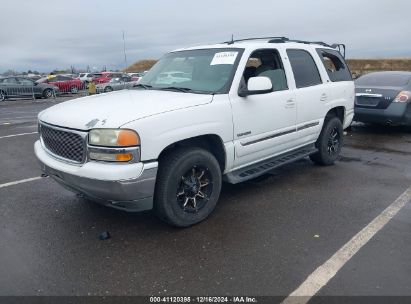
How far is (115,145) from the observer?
3.28 m

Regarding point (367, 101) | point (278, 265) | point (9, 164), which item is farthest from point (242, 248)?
point (367, 101)

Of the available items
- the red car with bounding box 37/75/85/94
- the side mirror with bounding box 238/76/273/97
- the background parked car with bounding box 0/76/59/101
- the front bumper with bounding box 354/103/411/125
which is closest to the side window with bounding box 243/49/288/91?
the side mirror with bounding box 238/76/273/97

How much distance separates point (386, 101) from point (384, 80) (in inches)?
39.8

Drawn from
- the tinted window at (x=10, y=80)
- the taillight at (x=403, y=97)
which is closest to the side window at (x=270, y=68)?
the taillight at (x=403, y=97)

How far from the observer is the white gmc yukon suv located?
11.0ft

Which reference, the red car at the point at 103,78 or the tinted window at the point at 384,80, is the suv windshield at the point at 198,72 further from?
the red car at the point at 103,78

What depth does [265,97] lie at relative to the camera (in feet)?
15.0

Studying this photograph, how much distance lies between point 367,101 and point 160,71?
584cm

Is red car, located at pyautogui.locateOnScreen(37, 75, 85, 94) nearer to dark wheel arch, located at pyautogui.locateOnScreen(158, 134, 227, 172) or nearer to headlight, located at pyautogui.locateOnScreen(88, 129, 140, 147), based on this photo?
dark wheel arch, located at pyautogui.locateOnScreen(158, 134, 227, 172)

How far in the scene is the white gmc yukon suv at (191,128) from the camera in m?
3.35

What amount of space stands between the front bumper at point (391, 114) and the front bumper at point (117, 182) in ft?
22.9

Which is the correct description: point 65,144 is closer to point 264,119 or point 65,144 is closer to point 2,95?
point 264,119

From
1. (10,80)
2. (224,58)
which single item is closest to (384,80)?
(224,58)

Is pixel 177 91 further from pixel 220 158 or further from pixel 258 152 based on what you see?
pixel 258 152
